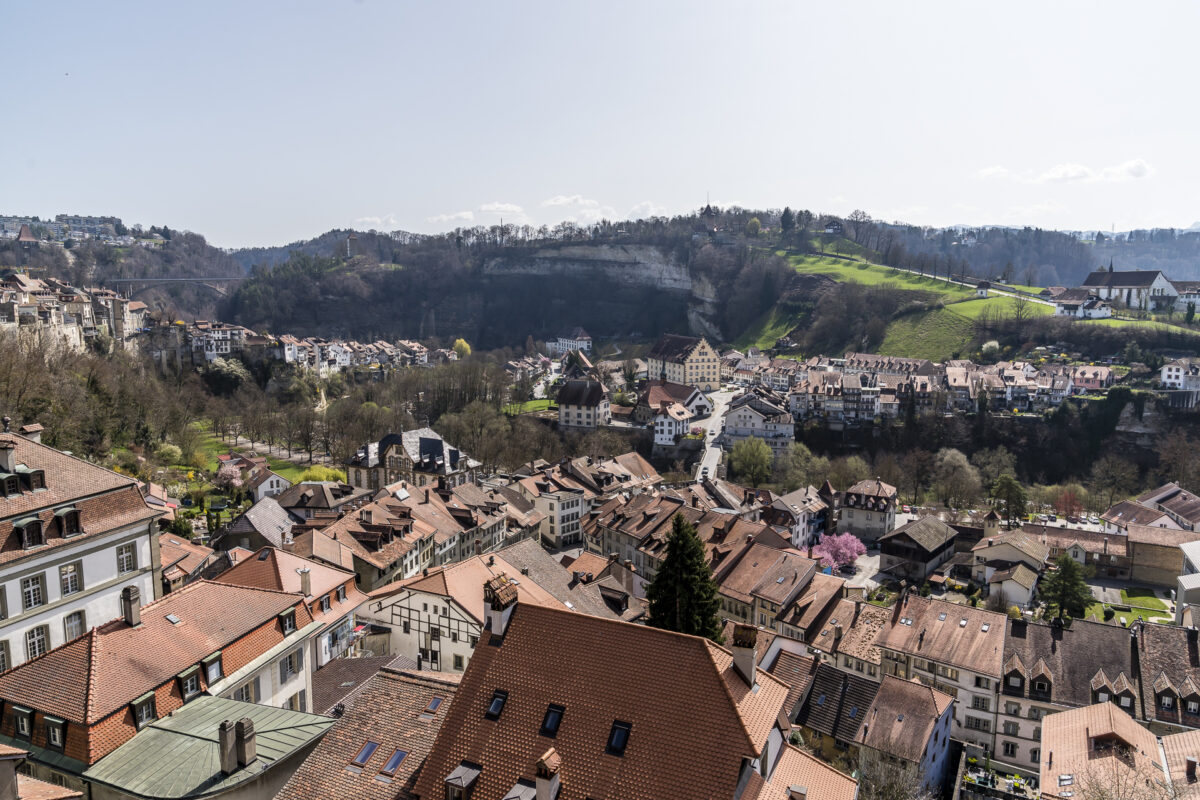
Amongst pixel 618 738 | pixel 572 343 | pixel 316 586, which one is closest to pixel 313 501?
pixel 316 586

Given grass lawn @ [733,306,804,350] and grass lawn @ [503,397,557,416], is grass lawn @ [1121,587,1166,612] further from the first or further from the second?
grass lawn @ [733,306,804,350]

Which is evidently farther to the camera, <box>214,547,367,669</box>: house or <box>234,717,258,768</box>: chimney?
<box>214,547,367,669</box>: house

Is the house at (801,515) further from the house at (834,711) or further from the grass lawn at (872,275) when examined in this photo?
the grass lawn at (872,275)

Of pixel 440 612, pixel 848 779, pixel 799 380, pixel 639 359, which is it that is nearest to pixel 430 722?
pixel 848 779

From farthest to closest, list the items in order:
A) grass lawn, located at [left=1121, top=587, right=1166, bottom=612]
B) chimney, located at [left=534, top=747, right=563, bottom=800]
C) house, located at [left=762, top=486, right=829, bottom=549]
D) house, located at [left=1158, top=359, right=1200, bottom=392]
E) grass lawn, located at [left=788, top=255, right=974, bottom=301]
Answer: grass lawn, located at [left=788, top=255, right=974, bottom=301]
house, located at [left=1158, top=359, right=1200, bottom=392]
house, located at [left=762, top=486, right=829, bottom=549]
grass lawn, located at [left=1121, top=587, right=1166, bottom=612]
chimney, located at [left=534, top=747, right=563, bottom=800]

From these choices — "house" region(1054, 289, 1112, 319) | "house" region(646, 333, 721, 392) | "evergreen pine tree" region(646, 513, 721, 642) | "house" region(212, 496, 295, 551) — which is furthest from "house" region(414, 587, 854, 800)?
"house" region(1054, 289, 1112, 319)

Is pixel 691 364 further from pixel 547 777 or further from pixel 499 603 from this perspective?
pixel 547 777
